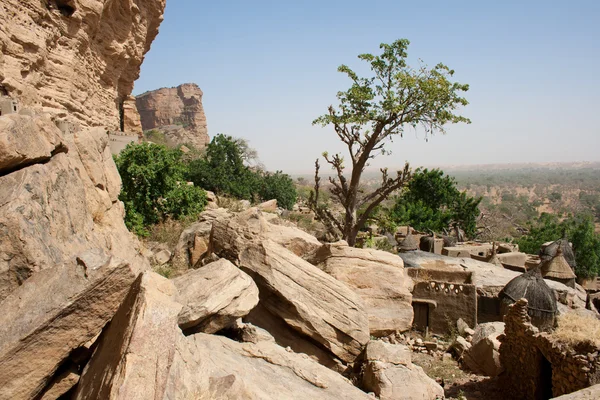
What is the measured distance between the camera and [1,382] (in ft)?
9.91

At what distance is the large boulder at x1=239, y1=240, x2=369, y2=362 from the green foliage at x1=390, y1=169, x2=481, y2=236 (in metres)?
19.7

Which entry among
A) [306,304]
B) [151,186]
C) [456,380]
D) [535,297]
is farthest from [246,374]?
[151,186]

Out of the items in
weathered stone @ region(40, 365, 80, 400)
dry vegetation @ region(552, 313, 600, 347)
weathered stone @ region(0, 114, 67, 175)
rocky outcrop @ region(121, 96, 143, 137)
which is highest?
rocky outcrop @ region(121, 96, 143, 137)

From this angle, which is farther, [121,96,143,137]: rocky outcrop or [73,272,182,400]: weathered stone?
[121,96,143,137]: rocky outcrop

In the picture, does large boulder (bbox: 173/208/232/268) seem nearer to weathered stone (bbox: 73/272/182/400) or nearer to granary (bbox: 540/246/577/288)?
weathered stone (bbox: 73/272/182/400)

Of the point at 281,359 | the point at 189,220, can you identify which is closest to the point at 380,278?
the point at 281,359

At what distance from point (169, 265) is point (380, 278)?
433cm

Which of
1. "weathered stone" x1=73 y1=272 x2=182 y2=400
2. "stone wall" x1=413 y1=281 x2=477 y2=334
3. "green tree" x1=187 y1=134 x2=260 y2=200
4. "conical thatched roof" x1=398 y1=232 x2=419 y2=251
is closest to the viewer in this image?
"weathered stone" x1=73 y1=272 x2=182 y2=400

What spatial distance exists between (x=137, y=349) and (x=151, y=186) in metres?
11.3

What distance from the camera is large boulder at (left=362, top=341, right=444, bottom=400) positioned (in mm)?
5625

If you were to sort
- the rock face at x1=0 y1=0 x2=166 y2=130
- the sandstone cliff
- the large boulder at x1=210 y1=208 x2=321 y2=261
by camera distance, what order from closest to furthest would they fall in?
the sandstone cliff < the large boulder at x1=210 y1=208 x2=321 y2=261 < the rock face at x1=0 y1=0 x2=166 y2=130

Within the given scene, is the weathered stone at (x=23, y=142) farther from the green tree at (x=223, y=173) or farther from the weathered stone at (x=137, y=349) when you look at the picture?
the green tree at (x=223, y=173)

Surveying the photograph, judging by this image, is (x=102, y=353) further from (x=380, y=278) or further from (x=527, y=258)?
(x=527, y=258)

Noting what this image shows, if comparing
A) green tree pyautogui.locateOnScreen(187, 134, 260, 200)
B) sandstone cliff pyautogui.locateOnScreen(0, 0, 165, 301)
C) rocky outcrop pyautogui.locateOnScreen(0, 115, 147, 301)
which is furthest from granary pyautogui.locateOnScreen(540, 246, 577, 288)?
green tree pyautogui.locateOnScreen(187, 134, 260, 200)
